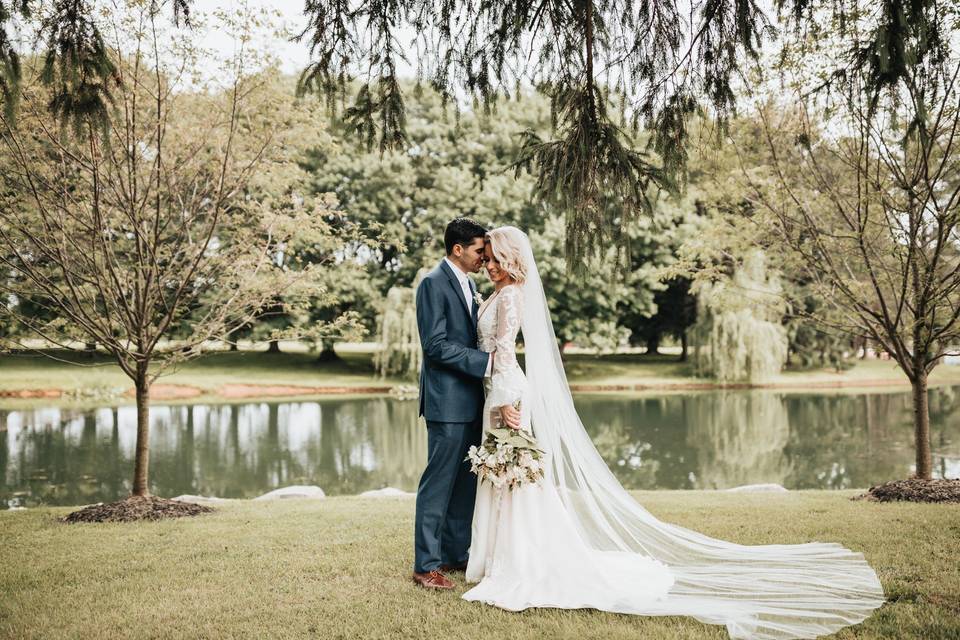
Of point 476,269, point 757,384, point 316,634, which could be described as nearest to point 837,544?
point 476,269

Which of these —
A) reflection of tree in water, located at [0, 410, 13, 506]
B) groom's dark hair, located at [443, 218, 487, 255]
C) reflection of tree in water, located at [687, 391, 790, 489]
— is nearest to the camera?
groom's dark hair, located at [443, 218, 487, 255]

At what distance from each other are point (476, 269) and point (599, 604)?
2163mm

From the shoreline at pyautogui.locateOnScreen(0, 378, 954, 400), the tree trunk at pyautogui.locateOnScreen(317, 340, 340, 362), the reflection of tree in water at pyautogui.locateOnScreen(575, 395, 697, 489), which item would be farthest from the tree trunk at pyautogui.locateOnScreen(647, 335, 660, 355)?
the tree trunk at pyautogui.locateOnScreen(317, 340, 340, 362)

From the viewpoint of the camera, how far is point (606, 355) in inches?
1321

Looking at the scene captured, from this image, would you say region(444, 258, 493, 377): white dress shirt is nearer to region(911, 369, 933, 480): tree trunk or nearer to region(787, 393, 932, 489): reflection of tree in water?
region(911, 369, 933, 480): tree trunk

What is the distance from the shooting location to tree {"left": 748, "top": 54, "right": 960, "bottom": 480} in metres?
6.33

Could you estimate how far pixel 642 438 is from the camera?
1425 cm

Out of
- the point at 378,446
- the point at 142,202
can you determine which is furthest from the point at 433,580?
the point at 378,446

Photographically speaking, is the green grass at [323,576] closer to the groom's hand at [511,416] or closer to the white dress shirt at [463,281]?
the groom's hand at [511,416]

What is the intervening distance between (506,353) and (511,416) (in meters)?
0.38

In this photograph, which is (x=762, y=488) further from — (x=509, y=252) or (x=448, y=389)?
(x=509, y=252)

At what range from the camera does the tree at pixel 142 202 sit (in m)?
6.24

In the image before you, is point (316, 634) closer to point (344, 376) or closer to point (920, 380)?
point (920, 380)

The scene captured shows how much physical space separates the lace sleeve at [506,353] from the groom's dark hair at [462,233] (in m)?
0.42
